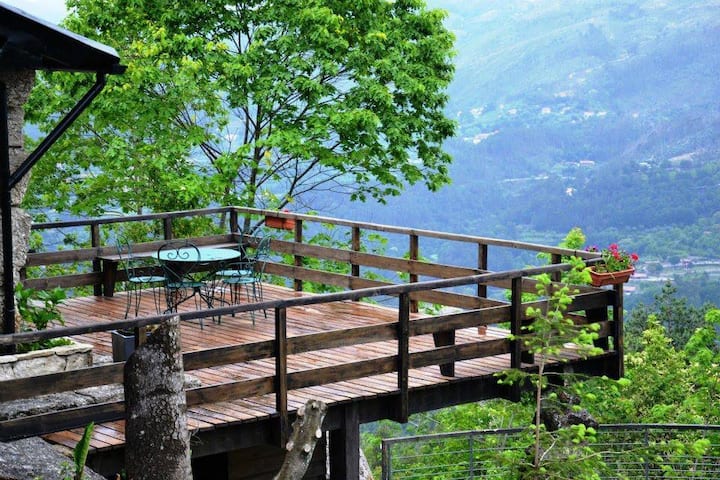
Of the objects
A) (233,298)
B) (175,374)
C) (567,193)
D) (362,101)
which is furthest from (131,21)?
(567,193)

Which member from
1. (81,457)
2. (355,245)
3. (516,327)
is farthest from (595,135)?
(81,457)

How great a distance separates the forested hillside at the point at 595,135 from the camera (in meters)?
→ 81.6

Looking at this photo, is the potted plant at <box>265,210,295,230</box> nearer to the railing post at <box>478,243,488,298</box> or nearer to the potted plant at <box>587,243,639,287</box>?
the railing post at <box>478,243,488,298</box>

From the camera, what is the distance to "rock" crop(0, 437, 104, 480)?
576 centimetres

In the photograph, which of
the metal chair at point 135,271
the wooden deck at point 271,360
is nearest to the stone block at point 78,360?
the wooden deck at point 271,360

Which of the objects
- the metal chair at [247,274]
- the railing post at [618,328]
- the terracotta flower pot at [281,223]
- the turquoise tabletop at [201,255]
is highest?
the terracotta flower pot at [281,223]

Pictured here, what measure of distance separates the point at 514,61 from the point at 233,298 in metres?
116

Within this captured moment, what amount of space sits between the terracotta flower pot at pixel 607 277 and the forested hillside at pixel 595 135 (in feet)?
214

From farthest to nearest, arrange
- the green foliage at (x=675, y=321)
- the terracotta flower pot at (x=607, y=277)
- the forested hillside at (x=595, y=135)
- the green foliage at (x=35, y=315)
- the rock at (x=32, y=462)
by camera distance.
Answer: the forested hillside at (x=595, y=135) < the green foliage at (x=675, y=321) < the terracotta flower pot at (x=607, y=277) < the green foliage at (x=35, y=315) < the rock at (x=32, y=462)

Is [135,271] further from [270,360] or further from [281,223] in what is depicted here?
[270,360]

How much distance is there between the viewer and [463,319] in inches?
324

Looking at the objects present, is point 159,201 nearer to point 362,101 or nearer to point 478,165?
point 362,101

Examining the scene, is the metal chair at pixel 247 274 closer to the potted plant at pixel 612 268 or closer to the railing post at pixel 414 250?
the railing post at pixel 414 250

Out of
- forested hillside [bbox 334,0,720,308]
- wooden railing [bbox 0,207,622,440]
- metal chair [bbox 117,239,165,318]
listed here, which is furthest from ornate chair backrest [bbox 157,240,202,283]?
forested hillside [bbox 334,0,720,308]
